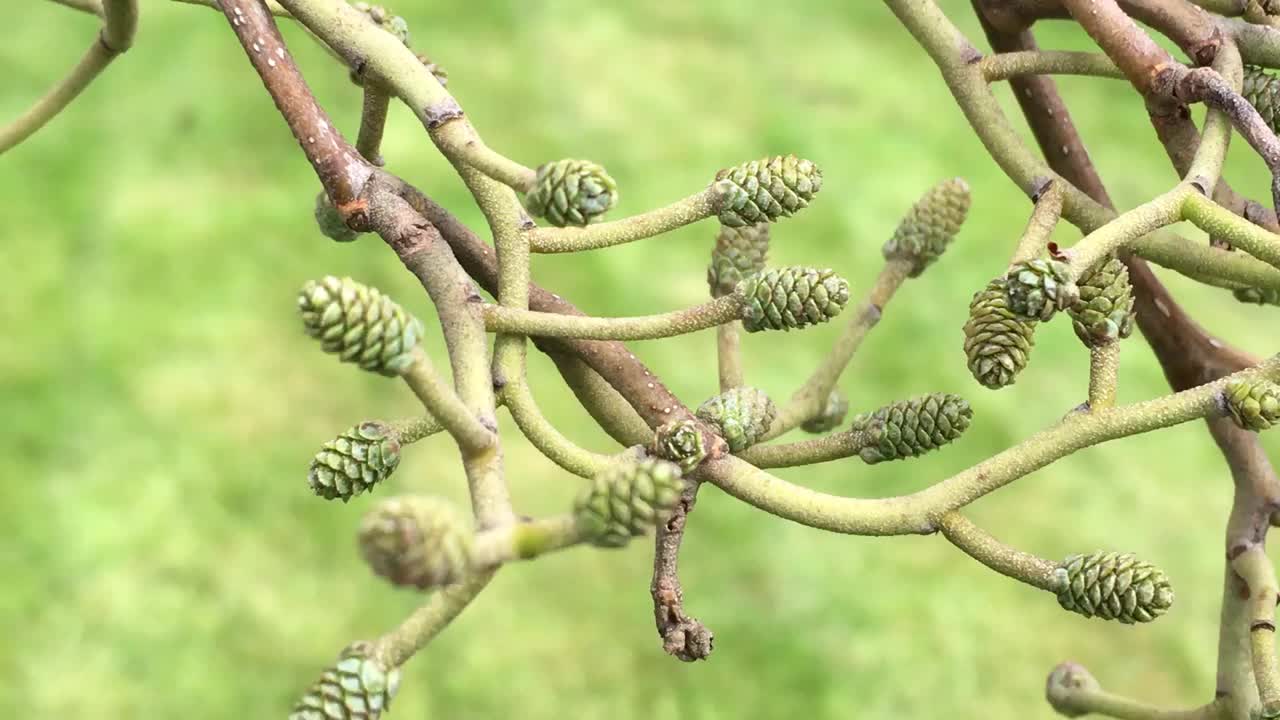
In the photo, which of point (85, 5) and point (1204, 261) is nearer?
point (1204, 261)

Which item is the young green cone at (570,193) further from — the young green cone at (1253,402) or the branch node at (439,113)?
the young green cone at (1253,402)

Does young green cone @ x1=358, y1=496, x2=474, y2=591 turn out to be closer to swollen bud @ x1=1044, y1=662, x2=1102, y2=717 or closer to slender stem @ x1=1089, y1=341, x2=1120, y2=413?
slender stem @ x1=1089, y1=341, x2=1120, y2=413

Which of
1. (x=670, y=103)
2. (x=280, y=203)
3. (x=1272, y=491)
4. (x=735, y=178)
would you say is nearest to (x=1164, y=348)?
(x=1272, y=491)

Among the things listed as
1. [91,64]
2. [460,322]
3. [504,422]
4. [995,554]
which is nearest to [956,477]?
[995,554]

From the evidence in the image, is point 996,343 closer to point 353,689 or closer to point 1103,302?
point 1103,302

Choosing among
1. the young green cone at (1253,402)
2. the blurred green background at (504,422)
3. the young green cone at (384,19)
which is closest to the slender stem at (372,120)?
the young green cone at (384,19)

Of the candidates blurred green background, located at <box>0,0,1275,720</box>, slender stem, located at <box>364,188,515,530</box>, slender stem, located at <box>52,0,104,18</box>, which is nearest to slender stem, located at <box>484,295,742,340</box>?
slender stem, located at <box>364,188,515,530</box>
